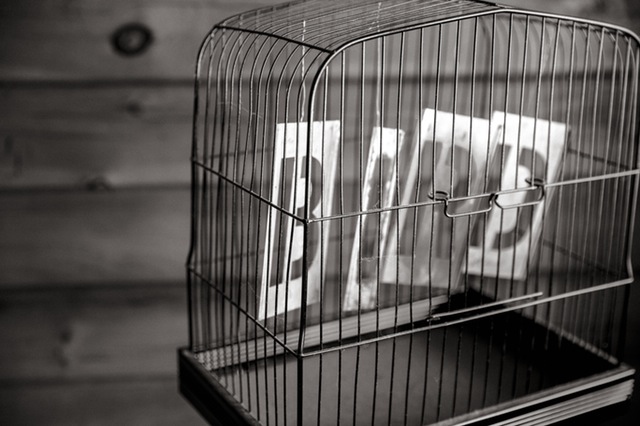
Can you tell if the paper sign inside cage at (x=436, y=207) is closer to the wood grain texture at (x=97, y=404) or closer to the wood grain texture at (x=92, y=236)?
the wood grain texture at (x=92, y=236)

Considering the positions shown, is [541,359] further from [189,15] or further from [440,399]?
[189,15]

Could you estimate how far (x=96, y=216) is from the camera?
135 cm

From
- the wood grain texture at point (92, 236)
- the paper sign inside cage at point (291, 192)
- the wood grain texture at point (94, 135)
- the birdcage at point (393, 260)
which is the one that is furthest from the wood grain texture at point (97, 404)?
the paper sign inside cage at point (291, 192)

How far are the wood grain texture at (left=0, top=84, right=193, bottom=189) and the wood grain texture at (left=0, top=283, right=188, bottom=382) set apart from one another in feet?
0.68

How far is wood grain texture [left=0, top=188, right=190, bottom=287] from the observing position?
1326 millimetres

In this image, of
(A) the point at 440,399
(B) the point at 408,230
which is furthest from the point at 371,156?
(B) the point at 408,230

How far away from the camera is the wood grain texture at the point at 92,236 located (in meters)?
1.33

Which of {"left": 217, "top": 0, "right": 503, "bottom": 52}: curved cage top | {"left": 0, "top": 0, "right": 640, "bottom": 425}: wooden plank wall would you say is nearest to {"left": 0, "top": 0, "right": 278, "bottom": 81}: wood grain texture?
{"left": 0, "top": 0, "right": 640, "bottom": 425}: wooden plank wall

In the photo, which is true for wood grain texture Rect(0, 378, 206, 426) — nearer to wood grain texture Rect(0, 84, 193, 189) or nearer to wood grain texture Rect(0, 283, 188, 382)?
wood grain texture Rect(0, 283, 188, 382)

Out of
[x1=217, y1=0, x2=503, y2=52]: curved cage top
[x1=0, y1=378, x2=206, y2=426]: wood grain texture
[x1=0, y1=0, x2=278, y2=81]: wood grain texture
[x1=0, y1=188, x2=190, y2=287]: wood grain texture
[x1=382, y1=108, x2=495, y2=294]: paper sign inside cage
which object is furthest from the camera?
[x1=0, y1=378, x2=206, y2=426]: wood grain texture

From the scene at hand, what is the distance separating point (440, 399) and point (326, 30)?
1.32 ft

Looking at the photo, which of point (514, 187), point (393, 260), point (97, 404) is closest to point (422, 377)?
point (393, 260)

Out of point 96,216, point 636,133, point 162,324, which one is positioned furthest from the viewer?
point 162,324

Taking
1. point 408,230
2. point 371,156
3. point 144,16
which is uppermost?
point 144,16
